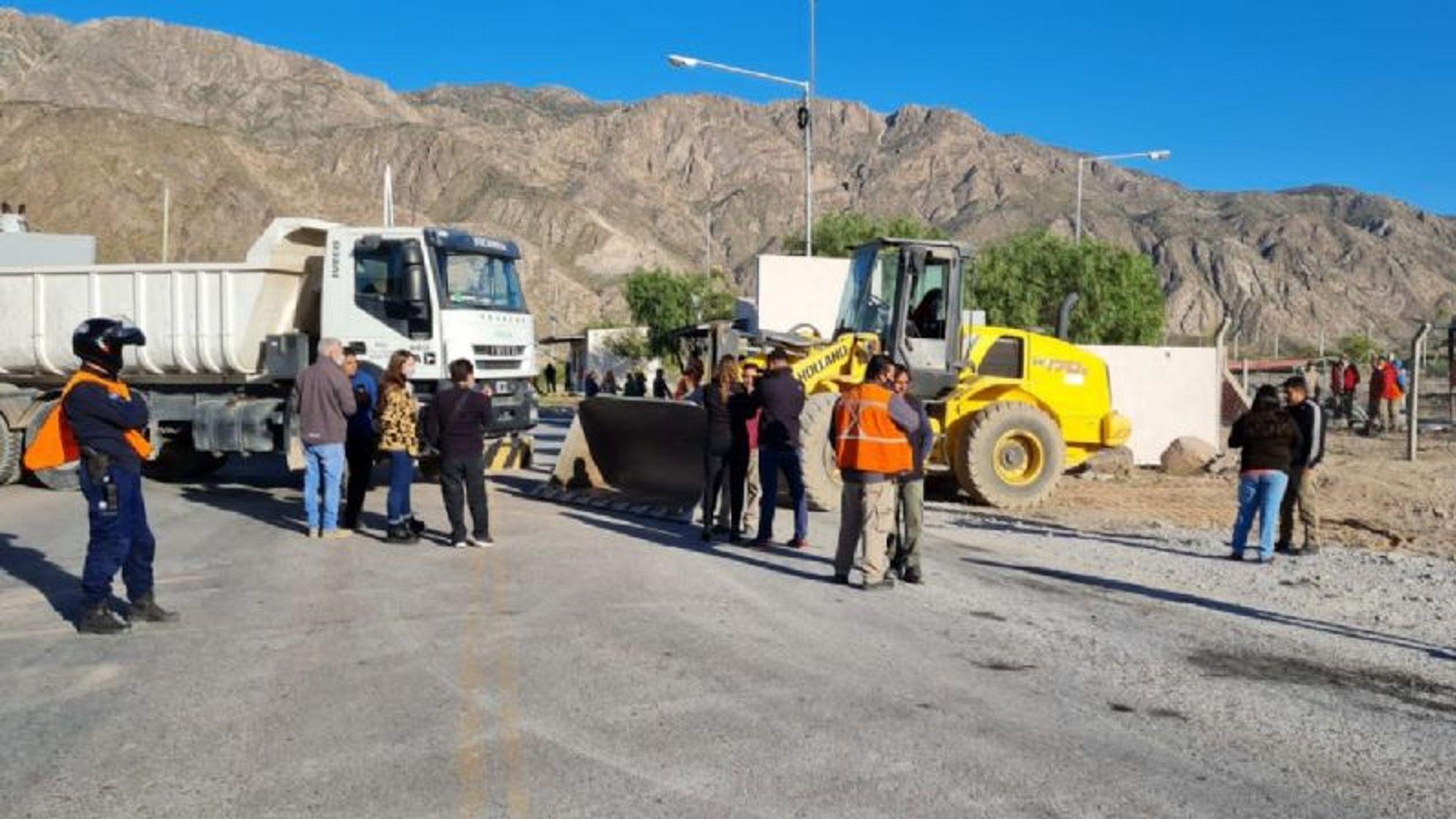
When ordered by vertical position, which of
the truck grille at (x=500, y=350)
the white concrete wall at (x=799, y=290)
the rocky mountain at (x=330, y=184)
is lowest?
the truck grille at (x=500, y=350)

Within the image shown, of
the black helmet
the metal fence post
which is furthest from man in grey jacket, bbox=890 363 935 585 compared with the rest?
the metal fence post

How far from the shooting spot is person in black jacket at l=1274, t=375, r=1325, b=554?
11703 millimetres

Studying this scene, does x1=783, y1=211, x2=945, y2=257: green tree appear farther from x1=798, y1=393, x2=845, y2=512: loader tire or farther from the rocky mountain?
the rocky mountain

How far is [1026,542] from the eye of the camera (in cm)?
1291

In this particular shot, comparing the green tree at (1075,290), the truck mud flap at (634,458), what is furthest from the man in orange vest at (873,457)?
the green tree at (1075,290)

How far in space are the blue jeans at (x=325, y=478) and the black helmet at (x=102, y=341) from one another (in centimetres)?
396

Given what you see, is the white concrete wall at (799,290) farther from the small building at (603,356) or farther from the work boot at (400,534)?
the small building at (603,356)

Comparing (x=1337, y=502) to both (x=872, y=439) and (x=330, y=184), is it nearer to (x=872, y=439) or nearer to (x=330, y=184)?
(x=872, y=439)

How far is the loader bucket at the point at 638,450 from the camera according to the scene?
47.7 ft

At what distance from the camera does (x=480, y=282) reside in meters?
15.9

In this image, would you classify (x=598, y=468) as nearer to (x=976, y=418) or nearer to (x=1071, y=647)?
(x=976, y=418)

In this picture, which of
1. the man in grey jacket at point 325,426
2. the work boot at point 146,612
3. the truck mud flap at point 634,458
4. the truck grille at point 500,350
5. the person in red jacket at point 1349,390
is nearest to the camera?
the work boot at point 146,612

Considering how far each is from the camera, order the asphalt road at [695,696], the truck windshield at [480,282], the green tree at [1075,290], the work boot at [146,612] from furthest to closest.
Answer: the green tree at [1075,290] → the truck windshield at [480,282] → the work boot at [146,612] → the asphalt road at [695,696]

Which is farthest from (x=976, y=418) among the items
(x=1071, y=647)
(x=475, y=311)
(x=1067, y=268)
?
(x=1067, y=268)
